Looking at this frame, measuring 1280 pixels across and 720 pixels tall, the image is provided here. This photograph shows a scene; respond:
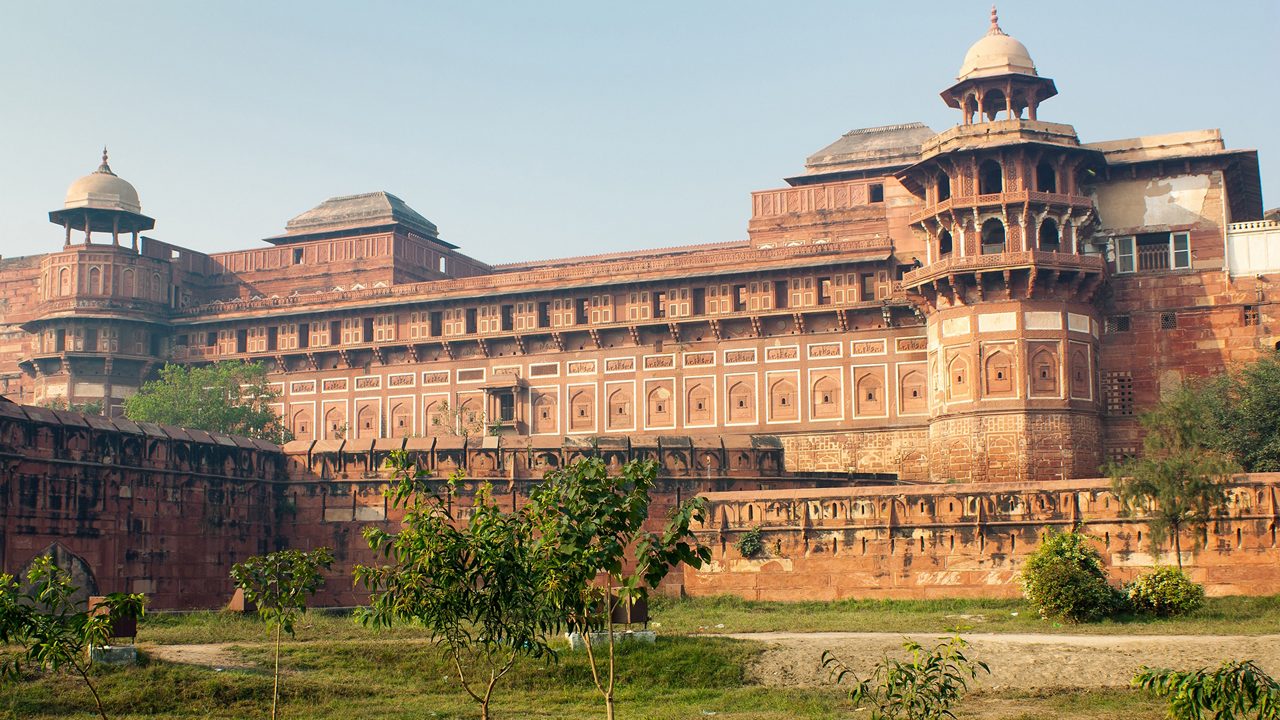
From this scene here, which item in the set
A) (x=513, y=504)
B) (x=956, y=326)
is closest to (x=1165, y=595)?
(x=956, y=326)

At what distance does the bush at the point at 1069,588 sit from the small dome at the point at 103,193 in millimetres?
38926

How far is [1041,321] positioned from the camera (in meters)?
40.2

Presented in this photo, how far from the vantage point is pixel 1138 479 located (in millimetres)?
30453

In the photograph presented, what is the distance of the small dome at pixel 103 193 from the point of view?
54438 mm

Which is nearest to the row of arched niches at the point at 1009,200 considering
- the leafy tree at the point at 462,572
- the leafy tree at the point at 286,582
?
the leafy tree at the point at 286,582

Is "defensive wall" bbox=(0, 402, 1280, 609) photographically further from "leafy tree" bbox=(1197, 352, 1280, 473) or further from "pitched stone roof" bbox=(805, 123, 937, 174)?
"pitched stone roof" bbox=(805, 123, 937, 174)

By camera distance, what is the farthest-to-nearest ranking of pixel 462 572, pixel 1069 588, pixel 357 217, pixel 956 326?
pixel 357 217
pixel 956 326
pixel 1069 588
pixel 462 572

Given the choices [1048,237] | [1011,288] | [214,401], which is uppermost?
[1048,237]

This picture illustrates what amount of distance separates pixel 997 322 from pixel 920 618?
14.3m

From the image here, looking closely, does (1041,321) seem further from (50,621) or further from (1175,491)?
(50,621)

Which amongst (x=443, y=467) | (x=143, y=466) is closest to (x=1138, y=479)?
(x=443, y=467)

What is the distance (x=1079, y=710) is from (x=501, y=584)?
8656 millimetres

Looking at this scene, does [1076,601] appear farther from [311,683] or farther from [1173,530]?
[311,683]

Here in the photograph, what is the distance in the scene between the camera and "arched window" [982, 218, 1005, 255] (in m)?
41.6
